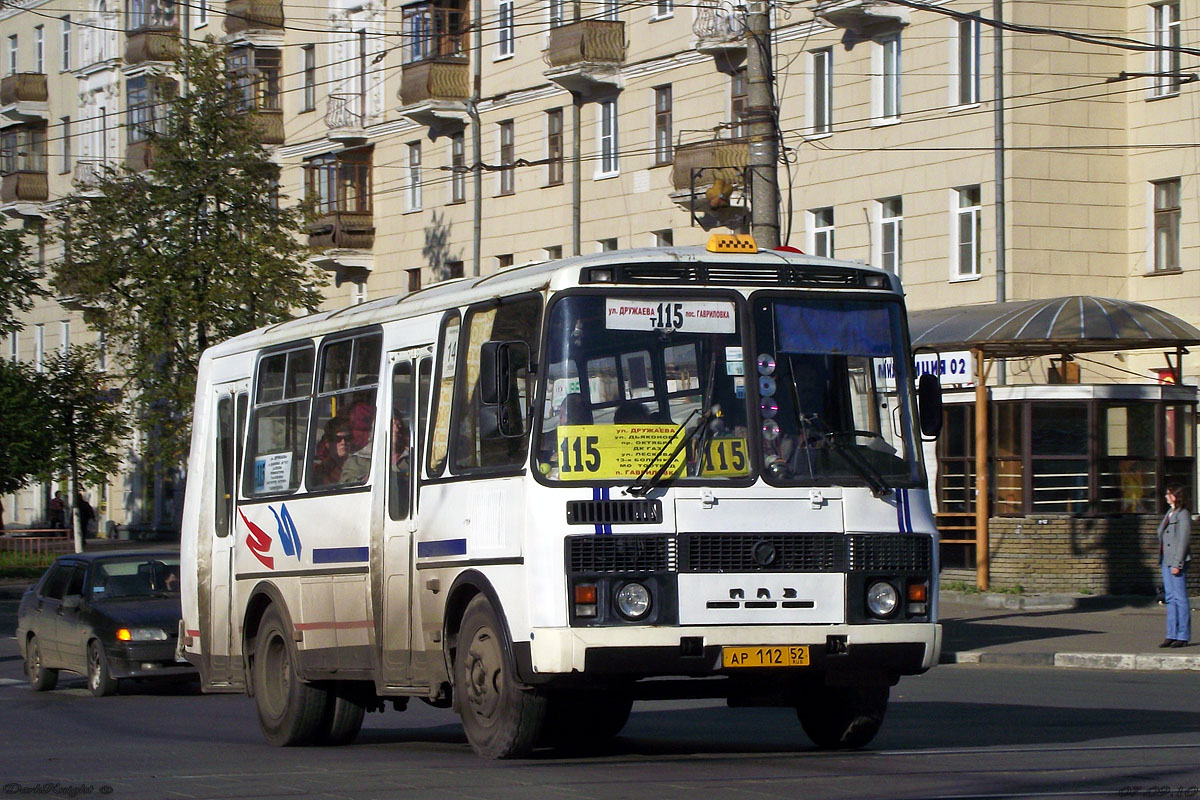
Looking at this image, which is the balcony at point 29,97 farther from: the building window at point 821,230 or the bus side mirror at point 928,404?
the bus side mirror at point 928,404

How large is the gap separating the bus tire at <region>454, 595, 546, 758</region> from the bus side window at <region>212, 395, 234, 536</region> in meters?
4.12

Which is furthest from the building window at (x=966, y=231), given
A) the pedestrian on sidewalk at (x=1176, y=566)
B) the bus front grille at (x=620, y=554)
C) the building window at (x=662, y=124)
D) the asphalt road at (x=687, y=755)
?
the bus front grille at (x=620, y=554)

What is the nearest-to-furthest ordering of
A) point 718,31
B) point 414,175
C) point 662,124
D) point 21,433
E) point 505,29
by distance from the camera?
point 718,31, point 21,433, point 662,124, point 505,29, point 414,175

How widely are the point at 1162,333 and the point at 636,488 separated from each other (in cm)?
1903

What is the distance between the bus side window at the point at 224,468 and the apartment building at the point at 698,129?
6464 millimetres

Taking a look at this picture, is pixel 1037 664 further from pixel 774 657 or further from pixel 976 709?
pixel 774 657

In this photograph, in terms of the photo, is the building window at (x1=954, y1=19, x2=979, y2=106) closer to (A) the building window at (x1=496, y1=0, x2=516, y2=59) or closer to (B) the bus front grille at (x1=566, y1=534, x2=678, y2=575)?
(A) the building window at (x1=496, y1=0, x2=516, y2=59)

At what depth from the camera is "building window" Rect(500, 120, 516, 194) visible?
48250 millimetres

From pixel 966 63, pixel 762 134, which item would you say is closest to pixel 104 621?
pixel 762 134

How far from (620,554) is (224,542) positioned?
528 cm

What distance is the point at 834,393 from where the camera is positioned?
10773mm

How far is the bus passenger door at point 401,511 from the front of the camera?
11789mm

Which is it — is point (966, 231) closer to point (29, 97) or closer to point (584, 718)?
point (584, 718)

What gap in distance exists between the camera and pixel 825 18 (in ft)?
125
